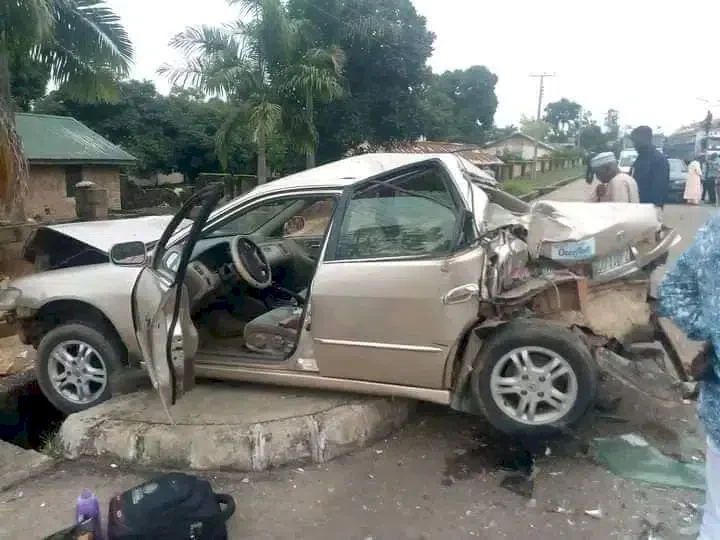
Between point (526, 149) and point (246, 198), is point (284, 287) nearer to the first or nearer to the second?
point (246, 198)

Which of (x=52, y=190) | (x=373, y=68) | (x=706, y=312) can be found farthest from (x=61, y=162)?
(x=706, y=312)

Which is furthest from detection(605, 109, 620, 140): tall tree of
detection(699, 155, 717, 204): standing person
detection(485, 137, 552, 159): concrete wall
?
detection(699, 155, 717, 204): standing person

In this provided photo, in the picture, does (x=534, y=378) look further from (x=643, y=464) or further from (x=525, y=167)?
(x=525, y=167)

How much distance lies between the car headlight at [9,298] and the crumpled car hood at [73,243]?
0.28 metres

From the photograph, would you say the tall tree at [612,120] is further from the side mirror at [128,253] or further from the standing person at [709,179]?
the side mirror at [128,253]

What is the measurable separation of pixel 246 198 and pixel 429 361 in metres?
1.65

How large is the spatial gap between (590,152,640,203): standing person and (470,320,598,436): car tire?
3.01 m

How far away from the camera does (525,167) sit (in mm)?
46469

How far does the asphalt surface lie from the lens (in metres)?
3.58

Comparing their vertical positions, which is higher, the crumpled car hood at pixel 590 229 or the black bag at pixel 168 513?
the crumpled car hood at pixel 590 229

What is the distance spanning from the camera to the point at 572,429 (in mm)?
4234

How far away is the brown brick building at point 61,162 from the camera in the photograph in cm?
2378

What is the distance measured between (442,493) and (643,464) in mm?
1241

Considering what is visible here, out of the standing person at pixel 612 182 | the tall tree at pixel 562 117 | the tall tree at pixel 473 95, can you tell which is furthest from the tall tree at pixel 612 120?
the standing person at pixel 612 182
